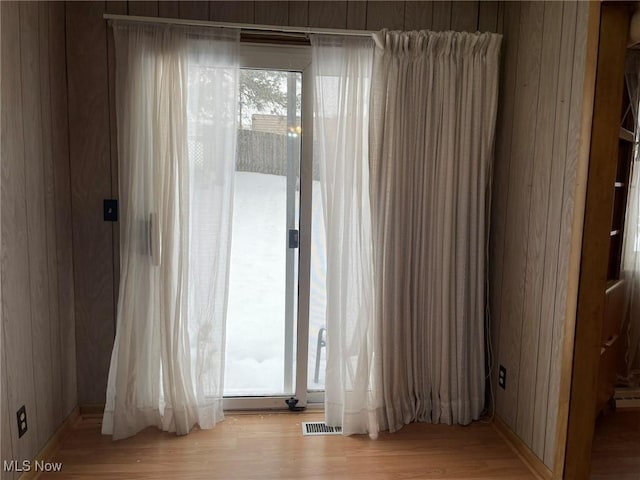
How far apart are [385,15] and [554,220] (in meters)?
1.43

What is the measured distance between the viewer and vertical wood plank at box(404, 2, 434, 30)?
7.61ft

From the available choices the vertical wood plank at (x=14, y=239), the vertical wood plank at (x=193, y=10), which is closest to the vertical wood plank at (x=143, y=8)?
the vertical wood plank at (x=193, y=10)

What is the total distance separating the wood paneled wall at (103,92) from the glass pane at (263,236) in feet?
1.21

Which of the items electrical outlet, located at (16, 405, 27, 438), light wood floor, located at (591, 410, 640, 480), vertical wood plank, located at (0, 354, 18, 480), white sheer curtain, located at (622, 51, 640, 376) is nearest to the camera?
vertical wood plank, located at (0, 354, 18, 480)

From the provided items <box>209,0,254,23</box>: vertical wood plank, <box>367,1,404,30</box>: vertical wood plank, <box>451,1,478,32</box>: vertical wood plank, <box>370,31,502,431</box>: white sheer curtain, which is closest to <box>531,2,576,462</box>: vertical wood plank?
<box>370,31,502,431</box>: white sheer curtain

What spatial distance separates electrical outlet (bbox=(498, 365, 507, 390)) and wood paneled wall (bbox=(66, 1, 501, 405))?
196 cm

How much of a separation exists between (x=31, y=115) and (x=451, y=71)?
2067 mm

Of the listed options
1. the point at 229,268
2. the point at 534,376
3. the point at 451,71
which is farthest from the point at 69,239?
the point at 534,376

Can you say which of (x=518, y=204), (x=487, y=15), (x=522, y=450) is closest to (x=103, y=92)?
(x=487, y=15)

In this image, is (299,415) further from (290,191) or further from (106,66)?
(106,66)

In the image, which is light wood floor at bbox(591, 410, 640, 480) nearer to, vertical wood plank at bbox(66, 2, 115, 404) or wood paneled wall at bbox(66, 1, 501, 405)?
wood paneled wall at bbox(66, 1, 501, 405)

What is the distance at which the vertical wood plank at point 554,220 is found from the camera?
6.10 ft

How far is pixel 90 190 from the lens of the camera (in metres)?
2.25

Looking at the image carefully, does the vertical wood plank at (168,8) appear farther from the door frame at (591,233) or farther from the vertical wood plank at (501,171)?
the door frame at (591,233)
